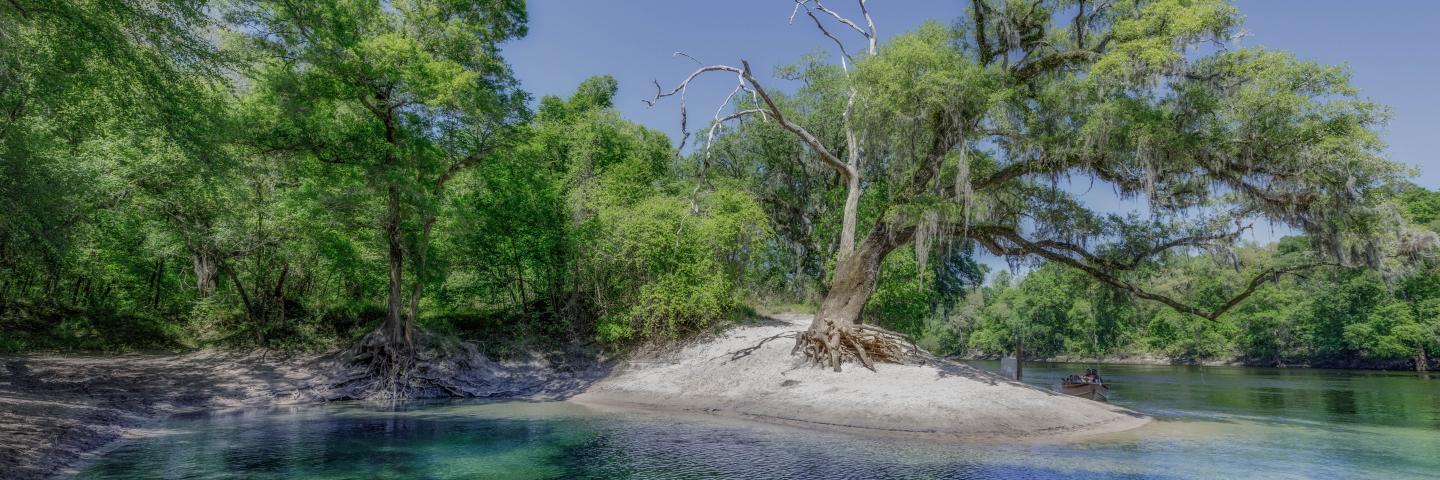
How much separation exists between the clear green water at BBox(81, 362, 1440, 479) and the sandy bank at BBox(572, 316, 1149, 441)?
138 cm

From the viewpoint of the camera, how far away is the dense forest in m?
14.6

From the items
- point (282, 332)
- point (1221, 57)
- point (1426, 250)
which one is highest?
point (1221, 57)

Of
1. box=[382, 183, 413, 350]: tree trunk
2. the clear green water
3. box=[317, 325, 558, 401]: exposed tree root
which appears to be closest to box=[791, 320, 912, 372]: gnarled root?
the clear green water

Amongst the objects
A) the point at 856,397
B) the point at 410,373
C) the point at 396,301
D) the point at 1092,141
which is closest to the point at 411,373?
the point at 410,373

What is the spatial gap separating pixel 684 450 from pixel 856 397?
21.2 ft

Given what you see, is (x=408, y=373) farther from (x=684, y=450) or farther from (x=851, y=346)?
(x=851, y=346)

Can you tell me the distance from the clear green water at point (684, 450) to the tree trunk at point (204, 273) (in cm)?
940

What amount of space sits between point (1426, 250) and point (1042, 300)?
240ft

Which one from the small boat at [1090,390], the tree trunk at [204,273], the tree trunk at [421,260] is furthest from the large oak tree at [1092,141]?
the tree trunk at [204,273]

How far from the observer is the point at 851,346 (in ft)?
70.2

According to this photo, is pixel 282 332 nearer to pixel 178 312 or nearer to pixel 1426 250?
pixel 178 312

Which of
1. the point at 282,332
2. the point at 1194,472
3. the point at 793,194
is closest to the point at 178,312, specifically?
the point at 282,332

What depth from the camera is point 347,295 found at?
32031 millimetres

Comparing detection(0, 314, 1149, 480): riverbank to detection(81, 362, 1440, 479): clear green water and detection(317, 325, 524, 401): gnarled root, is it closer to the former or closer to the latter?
detection(317, 325, 524, 401): gnarled root
